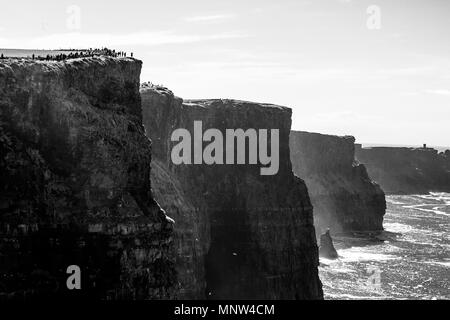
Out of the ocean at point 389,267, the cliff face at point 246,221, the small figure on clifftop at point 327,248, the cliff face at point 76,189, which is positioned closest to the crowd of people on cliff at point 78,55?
the cliff face at point 76,189

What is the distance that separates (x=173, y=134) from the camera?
9588 centimetres

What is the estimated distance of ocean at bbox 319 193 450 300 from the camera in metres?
122

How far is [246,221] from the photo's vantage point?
105 m

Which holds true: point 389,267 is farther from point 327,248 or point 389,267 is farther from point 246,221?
point 246,221

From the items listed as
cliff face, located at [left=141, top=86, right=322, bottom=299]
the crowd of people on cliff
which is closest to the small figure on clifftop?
cliff face, located at [left=141, top=86, right=322, bottom=299]

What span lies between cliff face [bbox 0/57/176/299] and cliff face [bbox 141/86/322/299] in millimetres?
36311

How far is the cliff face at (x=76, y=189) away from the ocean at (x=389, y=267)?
68455mm

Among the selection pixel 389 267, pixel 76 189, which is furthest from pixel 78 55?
pixel 389 267

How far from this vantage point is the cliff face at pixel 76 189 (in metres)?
48.2

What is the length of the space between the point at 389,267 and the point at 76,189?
10702cm

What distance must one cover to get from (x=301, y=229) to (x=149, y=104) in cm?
3596

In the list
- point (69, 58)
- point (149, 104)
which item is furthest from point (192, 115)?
point (69, 58)
